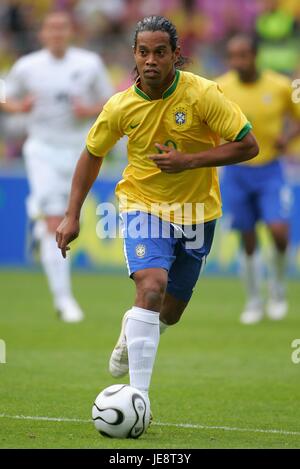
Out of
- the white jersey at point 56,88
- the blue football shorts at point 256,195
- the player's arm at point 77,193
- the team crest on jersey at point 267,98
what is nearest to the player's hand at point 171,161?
the player's arm at point 77,193

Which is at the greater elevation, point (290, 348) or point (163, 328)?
point (163, 328)

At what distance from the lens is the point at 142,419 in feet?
19.2

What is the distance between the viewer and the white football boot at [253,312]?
459 inches

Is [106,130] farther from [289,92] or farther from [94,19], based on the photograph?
[94,19]

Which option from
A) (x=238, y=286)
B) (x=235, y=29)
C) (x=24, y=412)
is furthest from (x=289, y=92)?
(x=235, y=29)

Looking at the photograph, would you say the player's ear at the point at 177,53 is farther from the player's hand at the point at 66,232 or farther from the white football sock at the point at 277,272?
the white football sock at the point at 277,272

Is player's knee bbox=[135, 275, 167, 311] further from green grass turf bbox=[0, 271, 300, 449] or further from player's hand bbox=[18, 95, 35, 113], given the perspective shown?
player's hand bbox=[18, 95, 35, 113]

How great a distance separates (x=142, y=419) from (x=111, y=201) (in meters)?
10.5

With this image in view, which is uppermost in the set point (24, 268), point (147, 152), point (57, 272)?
point (147, 152)

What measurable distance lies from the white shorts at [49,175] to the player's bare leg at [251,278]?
1956 mm

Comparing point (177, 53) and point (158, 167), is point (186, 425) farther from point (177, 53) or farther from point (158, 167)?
point (177, 53)

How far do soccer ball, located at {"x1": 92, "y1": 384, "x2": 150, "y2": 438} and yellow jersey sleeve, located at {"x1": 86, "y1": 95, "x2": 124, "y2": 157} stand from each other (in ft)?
4.81

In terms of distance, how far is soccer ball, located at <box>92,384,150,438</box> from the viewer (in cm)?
582

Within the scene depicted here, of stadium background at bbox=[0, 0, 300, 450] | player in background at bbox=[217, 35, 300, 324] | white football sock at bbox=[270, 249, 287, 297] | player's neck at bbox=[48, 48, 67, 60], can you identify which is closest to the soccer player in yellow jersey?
stadium background at bbox=[0, 0, 300, 450]
